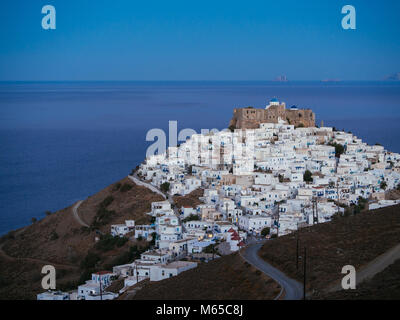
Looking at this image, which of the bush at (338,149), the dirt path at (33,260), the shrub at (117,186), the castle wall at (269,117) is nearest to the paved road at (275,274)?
the dirt path at (33,260)

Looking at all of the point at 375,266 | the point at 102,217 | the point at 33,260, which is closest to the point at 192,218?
the point at 102,217

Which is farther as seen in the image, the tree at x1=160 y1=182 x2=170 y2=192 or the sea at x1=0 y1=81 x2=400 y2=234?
the sea at x1=0 y1=81 x2=400 y2=234

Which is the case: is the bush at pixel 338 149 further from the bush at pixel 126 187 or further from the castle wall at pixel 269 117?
the bush at pixel 126 187

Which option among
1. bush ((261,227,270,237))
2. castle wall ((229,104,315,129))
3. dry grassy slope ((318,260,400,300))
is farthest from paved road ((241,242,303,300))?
castle wall ((229,104,315,129))

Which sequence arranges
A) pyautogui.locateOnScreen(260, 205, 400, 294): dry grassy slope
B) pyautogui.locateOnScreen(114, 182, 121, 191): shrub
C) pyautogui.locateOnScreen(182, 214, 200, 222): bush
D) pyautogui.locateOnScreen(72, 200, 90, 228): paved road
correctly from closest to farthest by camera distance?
1. pyautogui.locateOnScreen(260, 205, 400, 294): dry grassy slope
2. pyautogui.locateOnScreen(182, 214, 200, 222): bush
3. pyautogui.locateOnScreen(72, 200, 90, 228): paved road
4. pyautogui.locateOnScreen(114, 182, 121, 191): shrub

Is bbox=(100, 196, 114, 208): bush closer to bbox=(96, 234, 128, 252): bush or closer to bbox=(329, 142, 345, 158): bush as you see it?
bbox=(96, 234, 128, 252): bush
